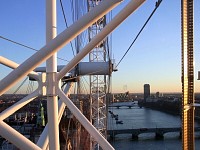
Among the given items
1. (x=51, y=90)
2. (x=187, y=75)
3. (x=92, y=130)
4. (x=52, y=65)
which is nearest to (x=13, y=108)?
(x=51, y=90)

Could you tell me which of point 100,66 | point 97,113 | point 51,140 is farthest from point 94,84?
point 51,140

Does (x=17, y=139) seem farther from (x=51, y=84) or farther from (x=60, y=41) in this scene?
(x=60, y=41)

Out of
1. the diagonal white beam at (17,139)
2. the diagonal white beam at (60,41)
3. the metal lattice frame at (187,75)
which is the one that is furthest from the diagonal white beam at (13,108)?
the metal lattice frame at (187,75)

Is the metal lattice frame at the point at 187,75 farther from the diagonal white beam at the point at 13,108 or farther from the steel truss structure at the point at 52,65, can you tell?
the diagonal white beam at the point at 13,108

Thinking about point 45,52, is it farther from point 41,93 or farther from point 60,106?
point 60,106

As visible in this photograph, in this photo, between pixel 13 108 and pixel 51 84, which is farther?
pixel 13 108

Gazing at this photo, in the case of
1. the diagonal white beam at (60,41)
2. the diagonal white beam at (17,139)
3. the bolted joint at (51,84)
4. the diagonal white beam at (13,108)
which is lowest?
the diagonal white beam at (17,139)
